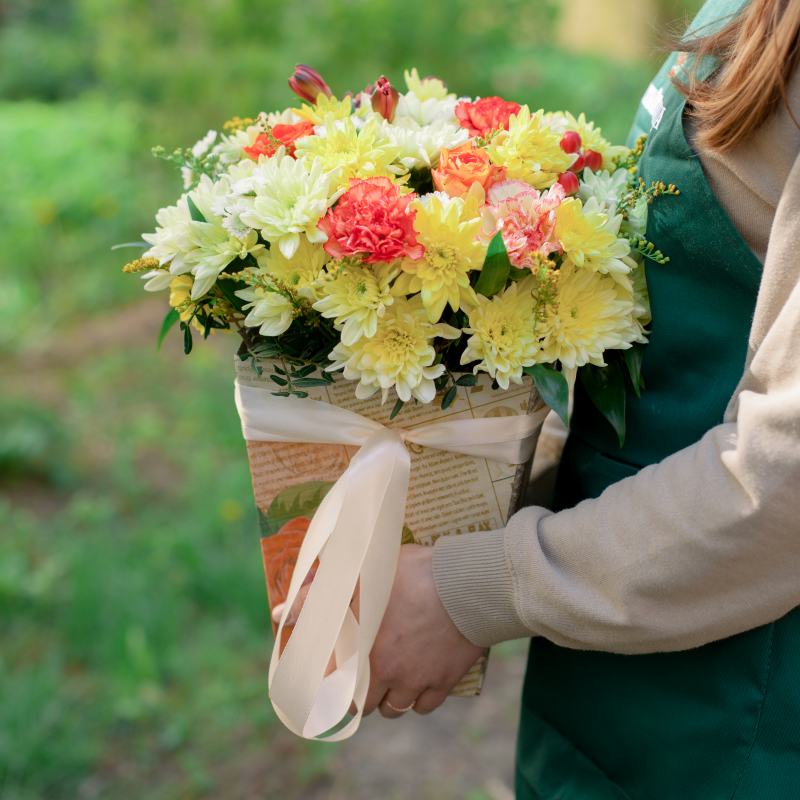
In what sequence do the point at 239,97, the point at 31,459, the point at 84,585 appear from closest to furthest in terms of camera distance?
the point at 84,585 → the point at 31,459 → the point at 239,97

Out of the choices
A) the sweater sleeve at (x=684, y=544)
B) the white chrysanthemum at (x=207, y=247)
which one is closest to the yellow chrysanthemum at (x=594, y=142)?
the sweater sleeve at (x=684, y=544)

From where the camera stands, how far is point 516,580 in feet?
2.50

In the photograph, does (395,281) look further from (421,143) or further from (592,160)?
(592,160)

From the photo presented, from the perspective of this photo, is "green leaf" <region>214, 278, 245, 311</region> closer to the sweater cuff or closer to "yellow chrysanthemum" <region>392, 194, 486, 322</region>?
"yellow chrysanthemum" <region>392, 194, 486, 322</region>

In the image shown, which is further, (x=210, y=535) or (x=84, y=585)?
(x=210, y=535)

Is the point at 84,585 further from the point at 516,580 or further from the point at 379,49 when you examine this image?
the point at 379,49

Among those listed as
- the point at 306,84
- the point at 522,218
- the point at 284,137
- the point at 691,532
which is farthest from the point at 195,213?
the point at 691,532

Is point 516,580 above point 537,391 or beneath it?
beneath

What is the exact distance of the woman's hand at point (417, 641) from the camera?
0.83 m

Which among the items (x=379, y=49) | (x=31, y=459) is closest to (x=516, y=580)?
(x=31, y=459)

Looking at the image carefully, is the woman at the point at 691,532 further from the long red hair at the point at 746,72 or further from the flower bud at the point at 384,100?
the flower bud at the point at 384,100

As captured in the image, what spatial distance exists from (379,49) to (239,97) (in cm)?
96

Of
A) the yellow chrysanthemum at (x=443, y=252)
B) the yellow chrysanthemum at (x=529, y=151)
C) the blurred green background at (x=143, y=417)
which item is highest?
the yellow chrysanthemum at (x=529, y=151)

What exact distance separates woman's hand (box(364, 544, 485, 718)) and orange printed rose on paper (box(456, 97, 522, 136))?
514 mm
